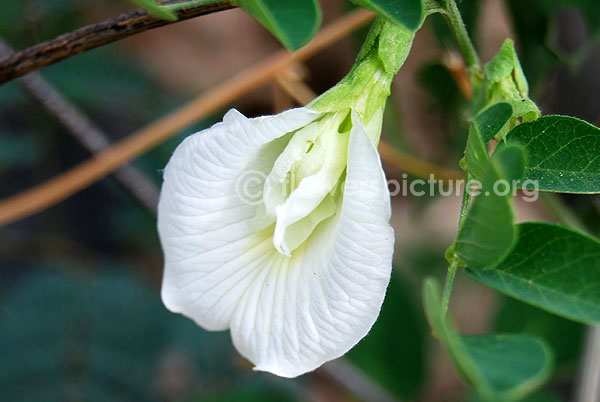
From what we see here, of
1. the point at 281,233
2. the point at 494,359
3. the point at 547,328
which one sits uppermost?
the point at 281,233

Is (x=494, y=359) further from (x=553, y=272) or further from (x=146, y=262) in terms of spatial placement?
(x=146, y=262)

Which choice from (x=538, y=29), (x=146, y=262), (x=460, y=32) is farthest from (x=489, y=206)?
(x=146, y=262)

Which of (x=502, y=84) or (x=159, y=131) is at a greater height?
(x=159, y=131)

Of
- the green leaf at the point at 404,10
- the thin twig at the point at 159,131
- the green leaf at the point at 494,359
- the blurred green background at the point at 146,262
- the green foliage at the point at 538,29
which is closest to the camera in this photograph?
the green leaf at the point at 494,359

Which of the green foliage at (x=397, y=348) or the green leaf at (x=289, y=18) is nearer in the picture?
the green leaf at (x=289, y=18)

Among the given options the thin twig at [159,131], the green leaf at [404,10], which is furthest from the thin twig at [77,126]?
the green leaf at [404,10]

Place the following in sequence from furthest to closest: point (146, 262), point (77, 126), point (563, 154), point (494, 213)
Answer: point (146, 262)
point (77, 126)
point (563, 154)
point (494, 213)

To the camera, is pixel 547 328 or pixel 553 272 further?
pixel 547 328

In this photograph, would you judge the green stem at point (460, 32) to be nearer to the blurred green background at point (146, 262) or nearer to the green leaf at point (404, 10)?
the green leaf at point (404, 10)
